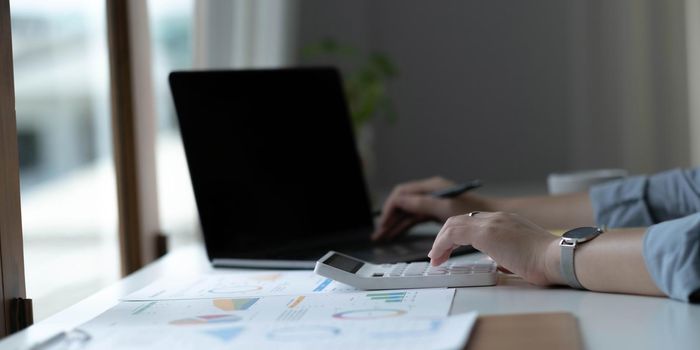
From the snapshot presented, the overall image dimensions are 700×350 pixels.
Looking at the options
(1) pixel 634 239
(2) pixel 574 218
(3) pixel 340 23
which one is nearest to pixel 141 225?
(2) pixel 574 218

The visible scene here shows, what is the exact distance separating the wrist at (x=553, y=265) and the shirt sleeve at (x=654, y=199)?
442 mm

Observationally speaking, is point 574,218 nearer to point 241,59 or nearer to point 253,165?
point 253,165

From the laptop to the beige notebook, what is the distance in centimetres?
36

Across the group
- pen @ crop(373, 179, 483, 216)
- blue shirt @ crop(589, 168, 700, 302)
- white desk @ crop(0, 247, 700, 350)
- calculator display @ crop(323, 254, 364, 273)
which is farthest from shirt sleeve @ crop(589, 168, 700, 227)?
calculator display @ crop(323, 254, 364, 273)

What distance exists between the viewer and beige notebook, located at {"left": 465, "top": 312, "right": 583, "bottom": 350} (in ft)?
2.25

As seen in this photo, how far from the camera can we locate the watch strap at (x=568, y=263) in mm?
918

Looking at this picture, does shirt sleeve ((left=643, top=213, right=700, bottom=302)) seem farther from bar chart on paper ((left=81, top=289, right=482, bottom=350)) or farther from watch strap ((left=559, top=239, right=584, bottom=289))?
bar chart on paper ((left=81, top=289, right=482, bottom=350))

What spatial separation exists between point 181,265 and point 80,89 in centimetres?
33

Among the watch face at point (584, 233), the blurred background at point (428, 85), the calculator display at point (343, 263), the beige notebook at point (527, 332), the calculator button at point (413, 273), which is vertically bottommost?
the beige notebook at point (527, 332)

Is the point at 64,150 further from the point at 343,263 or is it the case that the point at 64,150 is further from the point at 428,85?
the point at 428,85

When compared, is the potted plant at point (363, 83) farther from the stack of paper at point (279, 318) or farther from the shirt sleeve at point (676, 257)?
the shirt sleeve at point (676, 257)

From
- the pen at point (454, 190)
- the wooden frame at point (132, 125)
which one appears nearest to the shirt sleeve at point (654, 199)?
Answer: the pen at point (454, 190)

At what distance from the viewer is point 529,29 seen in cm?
286

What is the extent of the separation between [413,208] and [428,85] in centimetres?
156
